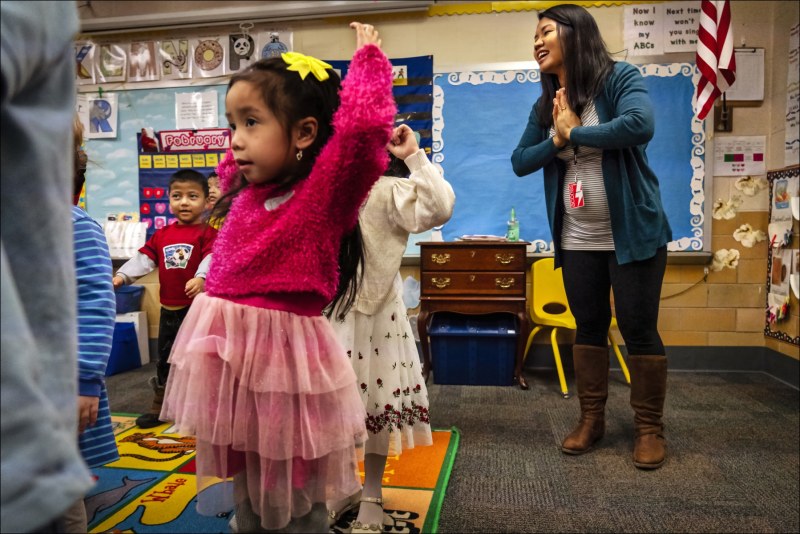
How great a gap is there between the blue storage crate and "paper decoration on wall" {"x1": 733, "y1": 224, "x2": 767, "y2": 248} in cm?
144

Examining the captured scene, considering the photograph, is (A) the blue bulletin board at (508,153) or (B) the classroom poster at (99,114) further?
(B) the classroom poster at (99,114)

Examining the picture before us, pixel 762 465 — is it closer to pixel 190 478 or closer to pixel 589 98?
pixel 589 98

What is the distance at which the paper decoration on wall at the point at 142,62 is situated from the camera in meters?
3.78

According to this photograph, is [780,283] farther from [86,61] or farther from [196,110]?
[86,61]

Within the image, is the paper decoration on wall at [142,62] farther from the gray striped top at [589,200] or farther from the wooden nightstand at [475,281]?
Answer: the gray striped top at [589,200]

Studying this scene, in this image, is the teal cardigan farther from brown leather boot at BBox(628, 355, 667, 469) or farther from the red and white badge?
brown leather boot at BBox(628, 355, 667, 469)

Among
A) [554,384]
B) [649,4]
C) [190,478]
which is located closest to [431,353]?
[554,384]

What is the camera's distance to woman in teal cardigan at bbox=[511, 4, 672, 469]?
1.83 meters

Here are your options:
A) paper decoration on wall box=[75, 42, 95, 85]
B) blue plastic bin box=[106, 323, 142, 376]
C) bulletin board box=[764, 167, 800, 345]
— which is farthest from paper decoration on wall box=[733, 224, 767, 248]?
paper decoration on wall box=[75, 42, 95, 85]

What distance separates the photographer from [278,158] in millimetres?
952


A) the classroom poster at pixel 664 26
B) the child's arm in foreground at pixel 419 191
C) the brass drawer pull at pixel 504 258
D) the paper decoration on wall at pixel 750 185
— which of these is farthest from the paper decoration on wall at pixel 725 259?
the child's arm in foreground at pixel 419 191

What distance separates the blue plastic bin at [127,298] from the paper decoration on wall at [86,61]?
1.41 metres

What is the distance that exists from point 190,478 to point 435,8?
9.58 feet

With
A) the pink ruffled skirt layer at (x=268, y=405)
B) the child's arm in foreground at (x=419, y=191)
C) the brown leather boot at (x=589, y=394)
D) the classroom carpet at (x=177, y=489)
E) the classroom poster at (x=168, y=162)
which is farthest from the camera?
the classroom poster at (x=168, y=162)
